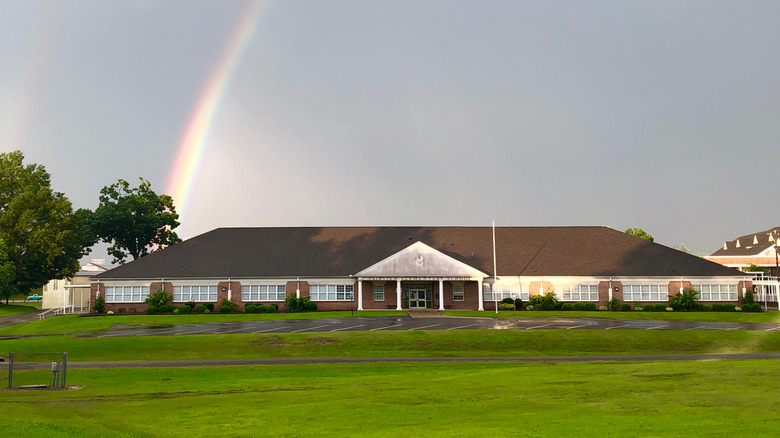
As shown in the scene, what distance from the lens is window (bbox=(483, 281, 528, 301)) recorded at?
6256 cm

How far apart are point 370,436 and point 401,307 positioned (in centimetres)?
4886

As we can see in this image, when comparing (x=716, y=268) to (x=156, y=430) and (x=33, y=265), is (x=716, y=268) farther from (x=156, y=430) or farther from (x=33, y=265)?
(x=33, y=265)

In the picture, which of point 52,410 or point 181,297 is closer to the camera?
point 52,410

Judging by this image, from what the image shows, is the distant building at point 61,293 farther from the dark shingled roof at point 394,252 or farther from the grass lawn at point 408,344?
the grass lawn at point 408,344

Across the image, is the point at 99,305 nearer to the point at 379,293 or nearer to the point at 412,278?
the point at 379,293

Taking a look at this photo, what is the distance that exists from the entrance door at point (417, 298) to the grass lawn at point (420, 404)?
127ft

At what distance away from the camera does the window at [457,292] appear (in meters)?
63.1

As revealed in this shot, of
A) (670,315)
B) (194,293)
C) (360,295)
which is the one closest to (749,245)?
(670,315)

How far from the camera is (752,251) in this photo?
114 m

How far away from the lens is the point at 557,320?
47.5m

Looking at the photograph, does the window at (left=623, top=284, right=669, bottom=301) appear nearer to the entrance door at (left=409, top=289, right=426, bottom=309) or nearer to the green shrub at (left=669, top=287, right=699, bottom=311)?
the green shrub at (left=669, top=287, right=699, bottom=311)

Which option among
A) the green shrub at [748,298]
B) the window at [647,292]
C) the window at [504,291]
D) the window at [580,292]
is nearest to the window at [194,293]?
the window at [504,291]

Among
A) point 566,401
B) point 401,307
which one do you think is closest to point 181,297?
point 401,307

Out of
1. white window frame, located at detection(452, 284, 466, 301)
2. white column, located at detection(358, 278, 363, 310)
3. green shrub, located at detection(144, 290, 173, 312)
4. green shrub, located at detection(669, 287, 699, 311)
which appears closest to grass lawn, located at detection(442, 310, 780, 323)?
green shrub, located at detection(669, 287, 699, 311)
